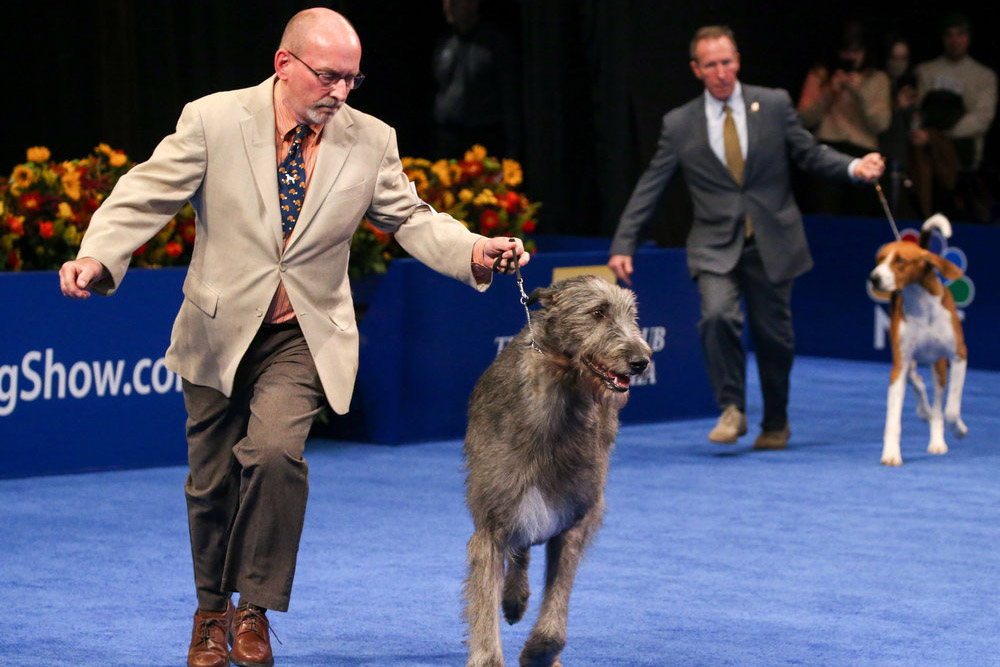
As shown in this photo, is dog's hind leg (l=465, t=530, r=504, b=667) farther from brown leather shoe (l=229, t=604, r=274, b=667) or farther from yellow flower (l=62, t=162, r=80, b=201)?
yellow flower (l=62, t=162, r=80, b=201)

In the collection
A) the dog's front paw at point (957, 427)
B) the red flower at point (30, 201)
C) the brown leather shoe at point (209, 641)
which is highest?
the red flower at point (30, 201)

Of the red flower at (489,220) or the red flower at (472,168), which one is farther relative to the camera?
the red flower at (472,168)

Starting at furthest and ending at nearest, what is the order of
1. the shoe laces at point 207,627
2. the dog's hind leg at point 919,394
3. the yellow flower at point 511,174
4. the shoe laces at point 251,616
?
1. the yellow flower at point 511,174
2. the dog's hind leg at point 919,394
3. the shoe laces at point 207,627
4. the shoe laces at point 251,616

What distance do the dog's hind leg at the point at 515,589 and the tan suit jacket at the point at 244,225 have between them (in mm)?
804

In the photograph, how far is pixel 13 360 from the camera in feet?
24.1

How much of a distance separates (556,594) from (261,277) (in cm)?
114

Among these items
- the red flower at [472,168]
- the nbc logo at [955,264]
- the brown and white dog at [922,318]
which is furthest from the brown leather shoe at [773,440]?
the nbc logo at [955,264]

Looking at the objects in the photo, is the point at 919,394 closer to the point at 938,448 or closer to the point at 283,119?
the point at 938,448

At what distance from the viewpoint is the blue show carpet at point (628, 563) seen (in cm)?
→ 486

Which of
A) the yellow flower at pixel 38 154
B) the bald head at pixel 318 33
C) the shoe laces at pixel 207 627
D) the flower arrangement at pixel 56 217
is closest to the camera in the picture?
the bald head at pixel 318 33

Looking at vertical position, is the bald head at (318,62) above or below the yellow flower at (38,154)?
above

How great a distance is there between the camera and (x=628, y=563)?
19.6ft

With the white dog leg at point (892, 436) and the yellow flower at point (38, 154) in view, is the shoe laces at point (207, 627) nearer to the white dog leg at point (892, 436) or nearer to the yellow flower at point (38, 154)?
the yellow flower at point (38, 154)

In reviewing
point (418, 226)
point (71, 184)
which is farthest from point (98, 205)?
point (418, 226)
